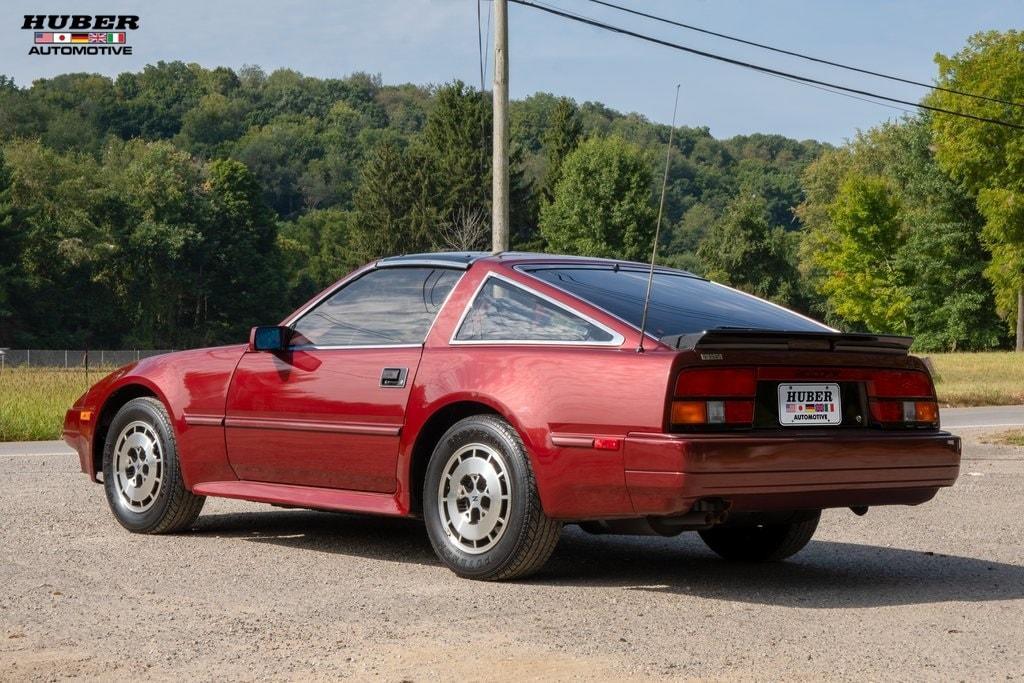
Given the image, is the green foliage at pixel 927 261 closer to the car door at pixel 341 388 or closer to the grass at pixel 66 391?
the grass at pixel 66 391

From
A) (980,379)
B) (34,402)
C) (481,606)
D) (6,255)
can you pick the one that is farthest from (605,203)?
(481,606)

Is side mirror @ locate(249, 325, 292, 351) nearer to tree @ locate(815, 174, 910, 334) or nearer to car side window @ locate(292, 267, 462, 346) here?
car side window @ locate(292, 267, 462, 346)

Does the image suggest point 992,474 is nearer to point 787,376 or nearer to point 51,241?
point 787,376

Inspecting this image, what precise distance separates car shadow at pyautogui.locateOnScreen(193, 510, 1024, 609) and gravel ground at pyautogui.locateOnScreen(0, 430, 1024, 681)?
0.02 metres

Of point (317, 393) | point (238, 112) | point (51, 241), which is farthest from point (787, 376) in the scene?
point (238, 112)

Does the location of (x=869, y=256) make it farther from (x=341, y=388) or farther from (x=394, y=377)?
(x=394, y=377)

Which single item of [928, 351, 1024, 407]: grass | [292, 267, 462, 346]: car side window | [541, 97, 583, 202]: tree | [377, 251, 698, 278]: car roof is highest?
[541, 97, 583, 202]: tree

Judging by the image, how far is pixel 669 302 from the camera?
22.3 ft

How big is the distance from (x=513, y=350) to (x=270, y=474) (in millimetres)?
1673

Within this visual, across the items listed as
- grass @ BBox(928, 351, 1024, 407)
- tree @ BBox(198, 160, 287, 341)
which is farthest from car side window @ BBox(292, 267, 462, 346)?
tree @ BBox(198, 160, 287, 341)

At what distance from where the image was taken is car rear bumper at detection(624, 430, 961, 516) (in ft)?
19.0

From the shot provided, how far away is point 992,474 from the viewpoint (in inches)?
489

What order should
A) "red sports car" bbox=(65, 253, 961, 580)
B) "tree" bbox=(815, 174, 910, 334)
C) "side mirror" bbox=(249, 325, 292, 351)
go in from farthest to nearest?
1. "tree" bbox=(815, 174, 910, 334)
2. "side mirror" bbox=(249, 325, 292, 351)
3. "red sports car" bbox=(65, 253, 961, 580)

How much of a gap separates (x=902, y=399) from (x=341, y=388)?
2.64 m
